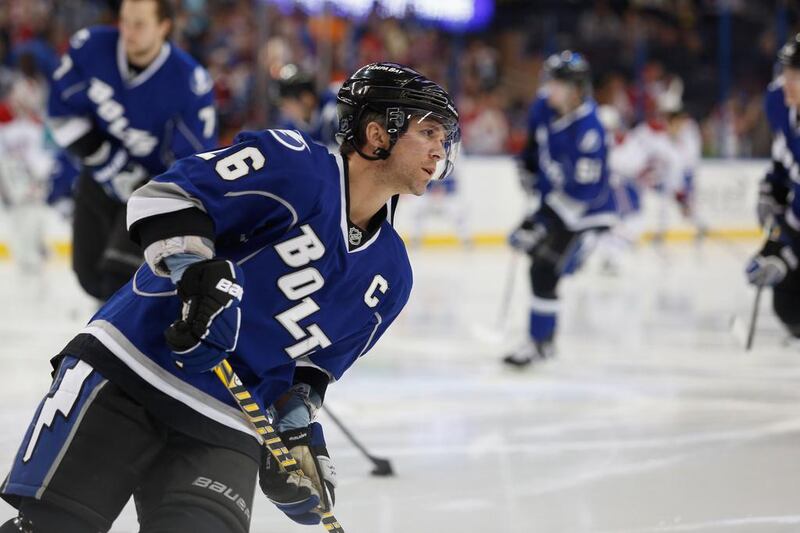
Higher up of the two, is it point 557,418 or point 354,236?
point 354,236

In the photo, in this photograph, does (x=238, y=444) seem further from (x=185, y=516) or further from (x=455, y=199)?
(x=455, y=199)

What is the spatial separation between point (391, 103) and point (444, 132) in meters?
0.11

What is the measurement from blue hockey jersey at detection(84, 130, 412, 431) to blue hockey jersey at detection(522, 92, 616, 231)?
3.35 metres

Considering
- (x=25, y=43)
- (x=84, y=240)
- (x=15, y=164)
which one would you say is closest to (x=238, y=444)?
(x=84, y=240)

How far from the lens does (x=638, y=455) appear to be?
344cm

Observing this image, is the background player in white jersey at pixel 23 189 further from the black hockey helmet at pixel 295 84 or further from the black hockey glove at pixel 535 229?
the black hockey glove at pixel 535 229

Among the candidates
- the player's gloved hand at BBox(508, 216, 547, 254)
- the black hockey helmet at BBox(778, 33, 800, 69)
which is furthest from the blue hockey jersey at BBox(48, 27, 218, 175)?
the player's gloved hand at BBox(508, 216, 547, 254)

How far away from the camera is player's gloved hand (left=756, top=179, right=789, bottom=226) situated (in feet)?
13.3

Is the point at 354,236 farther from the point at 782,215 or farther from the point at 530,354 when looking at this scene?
the point at 530,354

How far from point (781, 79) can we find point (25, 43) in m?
7.44

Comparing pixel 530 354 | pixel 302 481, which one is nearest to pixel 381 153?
pixel 302 481

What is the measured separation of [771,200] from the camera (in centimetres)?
407

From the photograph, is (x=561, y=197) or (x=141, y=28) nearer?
(x=141, y=28)

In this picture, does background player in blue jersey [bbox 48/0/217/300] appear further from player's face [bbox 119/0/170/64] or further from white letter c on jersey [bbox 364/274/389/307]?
white letter c on jersey [bbox 364/274/389/307]
